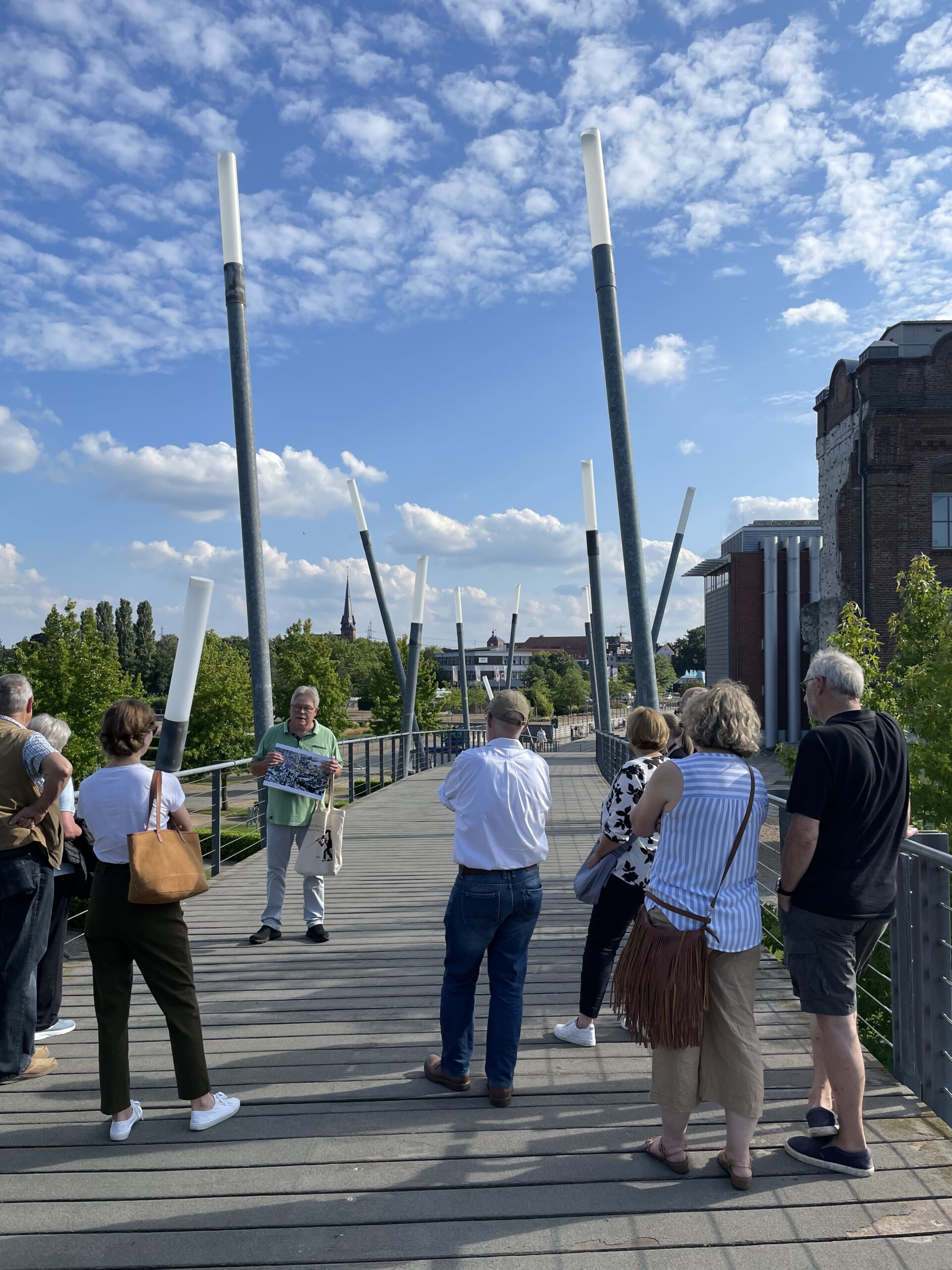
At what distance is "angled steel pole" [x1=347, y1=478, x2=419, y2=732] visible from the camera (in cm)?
2055

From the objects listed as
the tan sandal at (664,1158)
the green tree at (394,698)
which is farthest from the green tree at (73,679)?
the tan sandal at (664,1158)

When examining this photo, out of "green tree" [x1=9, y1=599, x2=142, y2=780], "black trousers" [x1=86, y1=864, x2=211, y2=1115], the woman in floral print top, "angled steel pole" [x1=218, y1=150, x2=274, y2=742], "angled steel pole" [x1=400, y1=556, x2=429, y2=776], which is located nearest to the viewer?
"black trousers" [x1=86, y1=864, x2=211, y2=1115]

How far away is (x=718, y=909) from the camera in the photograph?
3041 millimetres

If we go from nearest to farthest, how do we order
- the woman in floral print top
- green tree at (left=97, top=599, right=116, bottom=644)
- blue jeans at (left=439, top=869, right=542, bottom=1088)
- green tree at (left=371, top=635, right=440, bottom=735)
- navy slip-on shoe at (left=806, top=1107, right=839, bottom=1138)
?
navy slip-on shoe at (left=806, top=1107, right=839, bottom=1138) < blue jeans at (left=439, top=869, right=542, bottom=1088) < the woman in floral print top < green tree at (left=371, top=635, right=440, bottom=735) < green tree at (left=97, top=599, right=116, bottom=644)

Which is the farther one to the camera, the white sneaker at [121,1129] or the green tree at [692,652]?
the green tree at [692,652]

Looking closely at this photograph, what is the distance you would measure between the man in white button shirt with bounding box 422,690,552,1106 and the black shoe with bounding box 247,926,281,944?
2745 mm

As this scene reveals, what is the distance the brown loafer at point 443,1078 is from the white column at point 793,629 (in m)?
37.3

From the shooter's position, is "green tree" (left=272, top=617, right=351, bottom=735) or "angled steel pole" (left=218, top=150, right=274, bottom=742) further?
"green tree" (left=272, top=617, right=351, bottom=735)

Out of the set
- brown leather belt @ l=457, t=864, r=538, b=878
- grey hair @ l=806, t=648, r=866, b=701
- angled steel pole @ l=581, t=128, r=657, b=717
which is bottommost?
brown leather belt @ l=457, t=864, r=538, b=878

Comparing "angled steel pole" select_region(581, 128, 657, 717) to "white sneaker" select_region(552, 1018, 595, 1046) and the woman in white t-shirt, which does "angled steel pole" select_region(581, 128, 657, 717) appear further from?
the woman in white t-shirt

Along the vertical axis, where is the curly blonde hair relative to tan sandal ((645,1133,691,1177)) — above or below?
above

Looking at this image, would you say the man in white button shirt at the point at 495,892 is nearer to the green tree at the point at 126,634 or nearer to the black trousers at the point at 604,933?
the black trousers at the point at 604,933

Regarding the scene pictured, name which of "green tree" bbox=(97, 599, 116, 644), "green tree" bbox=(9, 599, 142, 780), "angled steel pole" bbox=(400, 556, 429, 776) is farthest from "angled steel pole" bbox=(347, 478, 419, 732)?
"green tree" bbox=(97, 599, 116, 644)

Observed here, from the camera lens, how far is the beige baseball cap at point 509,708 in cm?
377
